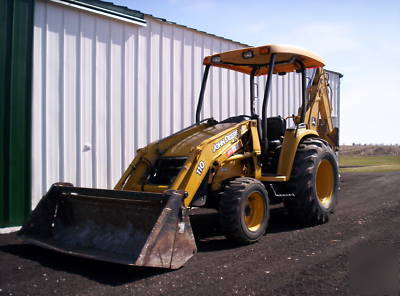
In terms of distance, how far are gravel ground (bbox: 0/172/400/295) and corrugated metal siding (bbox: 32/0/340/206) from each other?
6.20 ft

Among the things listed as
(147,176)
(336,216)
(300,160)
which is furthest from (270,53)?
(336,216)

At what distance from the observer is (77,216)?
586 centimetres

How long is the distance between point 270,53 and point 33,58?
3978mm

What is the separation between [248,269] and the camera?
4.84 m

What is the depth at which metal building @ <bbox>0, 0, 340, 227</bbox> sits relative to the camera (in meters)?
7.29

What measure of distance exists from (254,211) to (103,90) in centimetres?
406

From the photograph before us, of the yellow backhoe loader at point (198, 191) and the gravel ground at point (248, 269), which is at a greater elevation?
the yellow backhoe loader at point (198, 191)

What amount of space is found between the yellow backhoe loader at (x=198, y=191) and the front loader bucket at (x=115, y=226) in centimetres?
1

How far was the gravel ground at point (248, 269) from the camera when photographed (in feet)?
14.0

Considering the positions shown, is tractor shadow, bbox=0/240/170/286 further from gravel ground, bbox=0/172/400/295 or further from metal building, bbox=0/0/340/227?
metal building, bbox=0/0/340/227

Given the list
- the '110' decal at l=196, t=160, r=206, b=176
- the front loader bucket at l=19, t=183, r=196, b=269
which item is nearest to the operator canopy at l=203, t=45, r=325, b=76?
the '110' decal at l=196, t=160, r=206, b=176

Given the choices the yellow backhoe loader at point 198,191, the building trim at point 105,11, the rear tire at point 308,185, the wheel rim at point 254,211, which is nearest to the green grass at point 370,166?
the rear tire at point 308,185

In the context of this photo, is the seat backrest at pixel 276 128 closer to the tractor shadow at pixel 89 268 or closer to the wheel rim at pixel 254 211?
the wheel rim at pixel 254 211

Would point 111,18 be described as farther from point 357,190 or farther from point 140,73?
point 357,190
